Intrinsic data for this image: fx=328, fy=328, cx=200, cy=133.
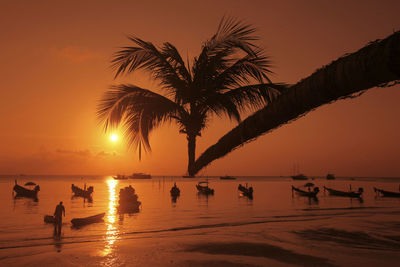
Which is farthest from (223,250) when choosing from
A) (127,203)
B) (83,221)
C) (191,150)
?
(127,203)

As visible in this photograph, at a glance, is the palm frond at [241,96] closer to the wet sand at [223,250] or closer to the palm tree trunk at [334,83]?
the palm tree trunk at [334,83]

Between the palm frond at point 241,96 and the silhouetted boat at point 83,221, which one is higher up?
the palm frond at point 241,96

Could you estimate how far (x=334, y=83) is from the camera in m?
1.78

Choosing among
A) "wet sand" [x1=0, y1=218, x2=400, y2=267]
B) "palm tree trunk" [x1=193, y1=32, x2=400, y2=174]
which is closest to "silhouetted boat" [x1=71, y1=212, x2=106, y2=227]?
"wet sand" [x1=0, y1=218, x2=400, y2=267]

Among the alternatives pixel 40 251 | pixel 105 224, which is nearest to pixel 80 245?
pixel 40 251

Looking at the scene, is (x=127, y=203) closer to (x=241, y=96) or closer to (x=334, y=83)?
(x=241, y=96)

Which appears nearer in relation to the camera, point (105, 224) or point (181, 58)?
point (181, 58)

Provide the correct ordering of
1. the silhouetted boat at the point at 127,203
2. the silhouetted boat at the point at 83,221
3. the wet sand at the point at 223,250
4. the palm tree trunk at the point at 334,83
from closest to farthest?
the palm tree trunk at the point at 334,83 < the wet sand at the point at 223,250 < the silhouetted boat at the point at 83,221 < the silhouetted boat at the point at 127,203

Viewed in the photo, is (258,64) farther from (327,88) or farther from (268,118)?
(327,88)

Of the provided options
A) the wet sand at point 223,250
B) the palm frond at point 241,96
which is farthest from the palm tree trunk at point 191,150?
the wet sand at point 223,250

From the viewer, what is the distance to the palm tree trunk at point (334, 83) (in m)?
1.52

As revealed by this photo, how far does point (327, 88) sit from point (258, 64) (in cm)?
220

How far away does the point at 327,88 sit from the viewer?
1.83 m

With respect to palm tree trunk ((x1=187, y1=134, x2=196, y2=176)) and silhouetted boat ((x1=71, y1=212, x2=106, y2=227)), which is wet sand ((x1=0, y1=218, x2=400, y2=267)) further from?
palm tree trunk ((x1=187, y1=134, x2=196, y2=176))
